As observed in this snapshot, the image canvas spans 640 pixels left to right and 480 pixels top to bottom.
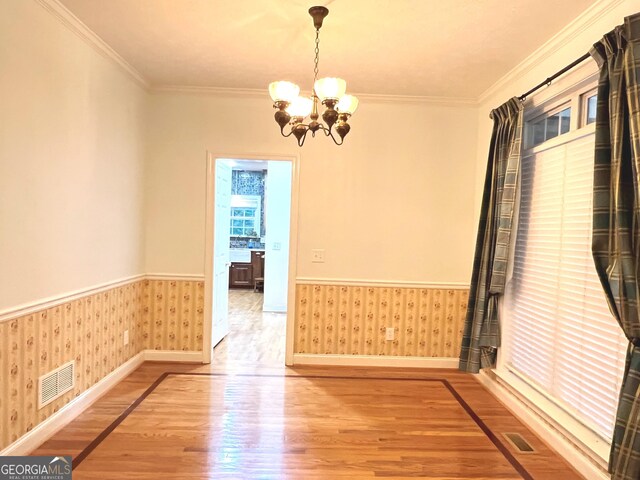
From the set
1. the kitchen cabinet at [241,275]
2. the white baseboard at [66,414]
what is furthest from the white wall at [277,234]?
the white baseboard at [66,414]

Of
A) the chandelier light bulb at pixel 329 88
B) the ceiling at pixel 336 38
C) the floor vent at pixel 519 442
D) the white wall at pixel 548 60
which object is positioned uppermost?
the ceiling at pixel 336 38

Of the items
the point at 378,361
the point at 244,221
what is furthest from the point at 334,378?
the point at 244,221

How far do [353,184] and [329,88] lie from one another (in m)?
1.71

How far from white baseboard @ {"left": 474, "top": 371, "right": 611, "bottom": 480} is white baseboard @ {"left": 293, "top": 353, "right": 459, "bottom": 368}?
0.46 meters

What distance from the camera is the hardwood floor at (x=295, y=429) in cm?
220

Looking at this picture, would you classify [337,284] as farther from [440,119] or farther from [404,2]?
[404,2]

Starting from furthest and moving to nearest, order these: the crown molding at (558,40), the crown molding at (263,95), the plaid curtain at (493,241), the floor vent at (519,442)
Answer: the crown molding at (263,95)
the plaid curtain at (493,241)
the floor vent at (519,442)
the crown molding at (558,40)

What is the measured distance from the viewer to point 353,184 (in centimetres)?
379

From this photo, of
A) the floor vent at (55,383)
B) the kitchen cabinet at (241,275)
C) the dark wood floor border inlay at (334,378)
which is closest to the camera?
the dark wood floor border inlay at (334,378)

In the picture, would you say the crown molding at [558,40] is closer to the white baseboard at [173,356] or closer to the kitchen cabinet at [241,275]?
the white baseboard at [173,356]

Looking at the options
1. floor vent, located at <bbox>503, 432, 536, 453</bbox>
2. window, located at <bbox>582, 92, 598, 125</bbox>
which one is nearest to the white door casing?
floor vent, located at <bbox>503, 432, 536, 453</bbox>

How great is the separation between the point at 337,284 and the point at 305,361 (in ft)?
2.72

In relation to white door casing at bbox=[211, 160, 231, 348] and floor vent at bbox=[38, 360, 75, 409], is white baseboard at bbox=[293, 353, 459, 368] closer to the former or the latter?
white door casing at bbox=[211, 160, 231, 348]

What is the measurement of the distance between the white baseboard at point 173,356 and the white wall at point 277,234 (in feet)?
8.54
